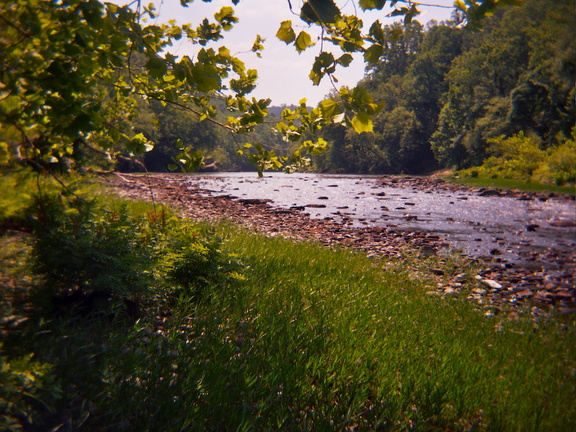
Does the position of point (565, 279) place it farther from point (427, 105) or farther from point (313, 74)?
point (427, 105)

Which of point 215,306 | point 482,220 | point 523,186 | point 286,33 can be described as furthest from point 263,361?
point 523,186

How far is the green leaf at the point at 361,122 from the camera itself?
2344 millimetres

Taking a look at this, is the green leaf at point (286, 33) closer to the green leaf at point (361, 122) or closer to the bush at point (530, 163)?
the green leaf at point (361, 122)

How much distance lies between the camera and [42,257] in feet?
10.4

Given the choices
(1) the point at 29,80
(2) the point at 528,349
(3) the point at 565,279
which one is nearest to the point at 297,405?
(1) the point at 29,80

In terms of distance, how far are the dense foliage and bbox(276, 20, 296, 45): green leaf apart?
221 centimetres

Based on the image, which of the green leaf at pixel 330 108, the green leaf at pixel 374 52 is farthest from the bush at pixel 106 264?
the green leaf at pixel 374 52

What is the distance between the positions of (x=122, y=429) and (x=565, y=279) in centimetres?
890

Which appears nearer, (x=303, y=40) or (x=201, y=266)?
(x=303, y=40)

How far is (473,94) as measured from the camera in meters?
53.6

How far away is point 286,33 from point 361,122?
0.71 meters

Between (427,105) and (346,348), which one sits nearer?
(346,348)

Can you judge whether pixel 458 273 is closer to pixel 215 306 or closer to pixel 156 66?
pixel 215 306

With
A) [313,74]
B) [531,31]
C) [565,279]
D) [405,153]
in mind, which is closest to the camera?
[313,74]
